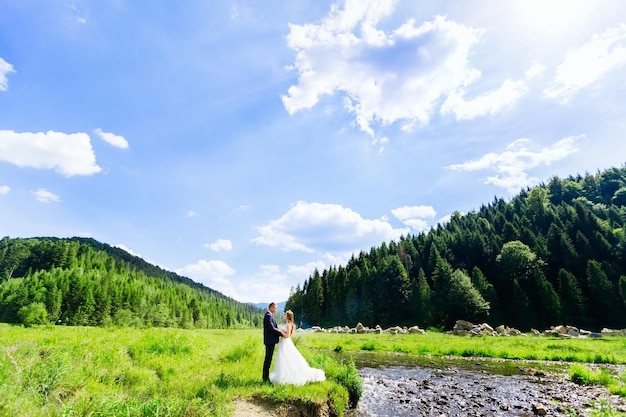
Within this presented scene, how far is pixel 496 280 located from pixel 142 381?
102m

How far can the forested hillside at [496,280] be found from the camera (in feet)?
235

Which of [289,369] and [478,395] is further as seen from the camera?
[478,395]

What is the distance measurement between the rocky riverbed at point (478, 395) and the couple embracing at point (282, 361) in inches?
104

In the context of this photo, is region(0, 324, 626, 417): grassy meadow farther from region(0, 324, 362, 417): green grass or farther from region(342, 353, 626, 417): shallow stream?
region(342, 353, 626, 417): shallow stream

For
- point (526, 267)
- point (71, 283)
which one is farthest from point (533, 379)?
point (71, 283)

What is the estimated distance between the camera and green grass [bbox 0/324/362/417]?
6605 millimetres

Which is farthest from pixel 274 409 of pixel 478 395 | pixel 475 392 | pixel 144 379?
pixel 475 392

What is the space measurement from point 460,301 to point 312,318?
54.2 m

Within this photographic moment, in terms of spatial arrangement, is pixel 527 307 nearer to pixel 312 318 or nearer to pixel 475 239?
pixel 475 239

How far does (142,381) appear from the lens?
11359 millimetres

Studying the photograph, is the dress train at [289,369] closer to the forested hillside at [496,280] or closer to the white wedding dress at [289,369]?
the white wedding dress at [289,369]

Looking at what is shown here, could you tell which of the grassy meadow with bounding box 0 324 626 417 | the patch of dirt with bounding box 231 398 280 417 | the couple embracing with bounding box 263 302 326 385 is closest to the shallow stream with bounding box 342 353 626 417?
the grassy meadow with bounding box 0 324 626 417

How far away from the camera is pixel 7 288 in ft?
421

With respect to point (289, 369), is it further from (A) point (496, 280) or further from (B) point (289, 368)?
(A) point (496, 280)
